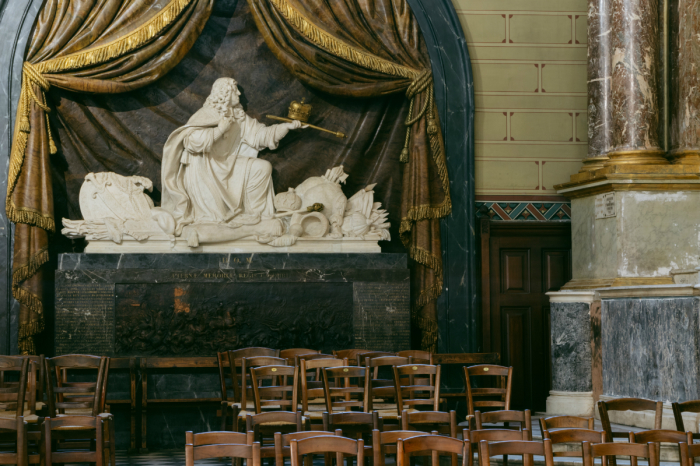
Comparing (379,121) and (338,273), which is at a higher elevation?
(379,121)

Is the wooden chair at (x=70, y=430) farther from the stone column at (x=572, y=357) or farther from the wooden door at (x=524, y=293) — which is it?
the wooden door at (x=524, y=293)

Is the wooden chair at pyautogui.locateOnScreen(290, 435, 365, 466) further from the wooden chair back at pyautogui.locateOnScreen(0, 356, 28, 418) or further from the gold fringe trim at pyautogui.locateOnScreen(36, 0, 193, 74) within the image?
the gold fringe trim at pyautogui.locateOnScreen(36, 0, 193, 74)

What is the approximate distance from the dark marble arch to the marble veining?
160cm

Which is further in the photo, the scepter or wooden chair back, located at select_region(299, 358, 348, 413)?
the scepter

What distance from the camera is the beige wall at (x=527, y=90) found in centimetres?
896

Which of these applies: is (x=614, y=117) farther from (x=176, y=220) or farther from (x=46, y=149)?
(x=46, y=149)

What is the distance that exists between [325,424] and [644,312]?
3.18 meters

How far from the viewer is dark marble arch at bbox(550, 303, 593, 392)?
7621 mm

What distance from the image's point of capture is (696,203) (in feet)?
25.9

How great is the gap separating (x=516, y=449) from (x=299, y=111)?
576 centimetres

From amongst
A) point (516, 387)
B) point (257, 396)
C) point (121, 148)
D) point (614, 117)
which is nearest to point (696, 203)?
point (614, 117)

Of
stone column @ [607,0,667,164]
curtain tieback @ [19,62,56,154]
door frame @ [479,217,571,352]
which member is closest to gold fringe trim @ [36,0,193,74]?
curtain tieback @ [19,62,56,154]

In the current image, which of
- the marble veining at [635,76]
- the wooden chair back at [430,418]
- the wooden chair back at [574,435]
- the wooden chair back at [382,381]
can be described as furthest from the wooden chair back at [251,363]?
the marble veining at [635,76]

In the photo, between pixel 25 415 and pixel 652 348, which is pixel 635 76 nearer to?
pixel 652 348
